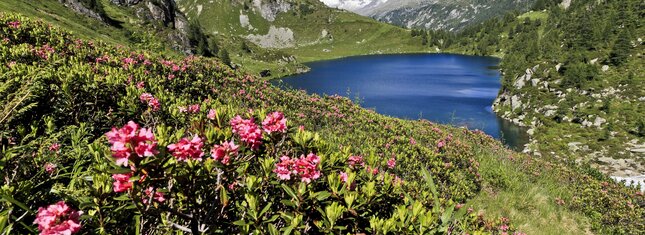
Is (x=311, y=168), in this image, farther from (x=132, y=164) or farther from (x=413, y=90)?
(x=413, y=90)

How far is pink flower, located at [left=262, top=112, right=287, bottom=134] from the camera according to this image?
361cm

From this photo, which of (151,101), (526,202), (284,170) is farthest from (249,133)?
(526,202)

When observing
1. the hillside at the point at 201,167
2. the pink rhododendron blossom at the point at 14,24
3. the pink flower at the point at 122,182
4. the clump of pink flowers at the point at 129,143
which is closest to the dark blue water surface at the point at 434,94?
the hillside at the point at 201,167

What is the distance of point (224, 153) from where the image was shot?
2.87 meters

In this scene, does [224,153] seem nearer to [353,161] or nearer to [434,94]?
[353,161]

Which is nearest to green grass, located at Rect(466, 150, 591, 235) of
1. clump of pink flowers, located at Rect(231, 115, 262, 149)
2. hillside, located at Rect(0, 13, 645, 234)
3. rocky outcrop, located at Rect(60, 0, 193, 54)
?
hillside, located at Rect(0, 13, 645, 234)

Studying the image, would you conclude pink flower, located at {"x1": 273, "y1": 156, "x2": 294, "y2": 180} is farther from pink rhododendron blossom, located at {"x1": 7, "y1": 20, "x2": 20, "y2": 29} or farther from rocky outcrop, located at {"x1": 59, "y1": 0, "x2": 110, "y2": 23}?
rocky outcrop, located at {"x1": 59, "y1": 0, "x2": 110, "y2": 23}

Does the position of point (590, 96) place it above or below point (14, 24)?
below

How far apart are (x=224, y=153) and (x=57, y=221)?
1.16 metres

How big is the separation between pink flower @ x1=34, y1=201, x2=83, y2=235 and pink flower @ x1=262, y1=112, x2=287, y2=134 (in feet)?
5.95

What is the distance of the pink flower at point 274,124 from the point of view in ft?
11.8

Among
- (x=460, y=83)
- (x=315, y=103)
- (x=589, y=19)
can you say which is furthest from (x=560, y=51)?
(x=315, y=103)

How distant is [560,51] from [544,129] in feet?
125

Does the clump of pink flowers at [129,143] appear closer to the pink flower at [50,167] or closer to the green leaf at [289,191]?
the green leaf at [289,191]
